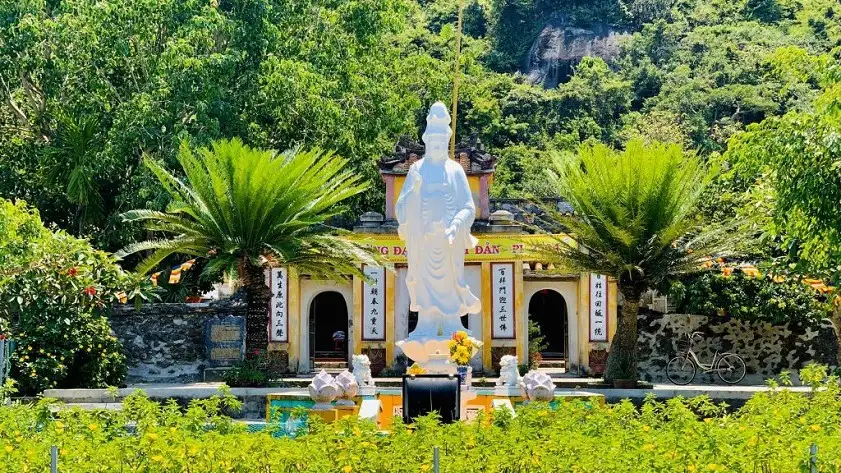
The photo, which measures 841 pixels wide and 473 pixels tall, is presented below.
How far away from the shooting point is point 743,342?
26.0 meters

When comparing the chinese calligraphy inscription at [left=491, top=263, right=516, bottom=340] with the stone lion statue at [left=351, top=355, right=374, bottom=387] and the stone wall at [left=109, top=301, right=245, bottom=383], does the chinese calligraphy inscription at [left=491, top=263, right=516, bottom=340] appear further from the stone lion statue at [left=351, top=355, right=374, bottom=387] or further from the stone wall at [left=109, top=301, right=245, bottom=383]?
the stone lion statue at [left=351, top=355, right=374, bottom=387]

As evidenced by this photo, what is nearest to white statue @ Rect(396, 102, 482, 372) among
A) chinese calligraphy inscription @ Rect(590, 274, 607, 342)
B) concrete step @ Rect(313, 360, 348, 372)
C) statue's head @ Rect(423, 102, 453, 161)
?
statue's head @ Rect(423, 102, 453, 161)

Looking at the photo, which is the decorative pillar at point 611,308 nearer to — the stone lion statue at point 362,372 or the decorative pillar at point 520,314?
the decorative pillar at point 520,314

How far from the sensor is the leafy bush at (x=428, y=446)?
9312 millimetres

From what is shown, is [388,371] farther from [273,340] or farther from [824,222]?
[824,222]

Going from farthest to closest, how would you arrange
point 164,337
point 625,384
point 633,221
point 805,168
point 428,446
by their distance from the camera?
point 164,337 < point 633,221 < point 625,384 < point 805,168 < point 428,446

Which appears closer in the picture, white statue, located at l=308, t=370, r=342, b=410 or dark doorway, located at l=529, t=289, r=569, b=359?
white statue, located at l=308, t=370, r=342, b=410

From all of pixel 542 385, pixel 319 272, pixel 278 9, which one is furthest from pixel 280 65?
pixel 542 385

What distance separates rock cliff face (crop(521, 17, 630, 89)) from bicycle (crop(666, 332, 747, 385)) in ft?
137

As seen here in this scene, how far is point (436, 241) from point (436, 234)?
4.2 inches

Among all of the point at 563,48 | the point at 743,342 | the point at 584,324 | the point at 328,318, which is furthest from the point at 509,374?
the point at 563,48

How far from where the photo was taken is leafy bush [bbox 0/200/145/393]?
65.3 ft

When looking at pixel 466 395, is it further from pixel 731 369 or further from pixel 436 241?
pixel 731 369

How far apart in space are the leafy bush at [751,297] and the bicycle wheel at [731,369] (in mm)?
786
